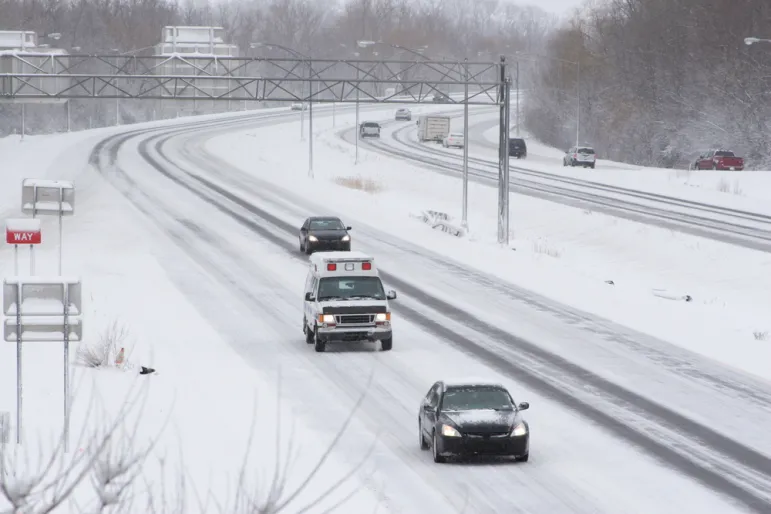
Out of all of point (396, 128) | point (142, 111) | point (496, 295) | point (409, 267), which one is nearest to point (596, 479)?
point (496, 295)

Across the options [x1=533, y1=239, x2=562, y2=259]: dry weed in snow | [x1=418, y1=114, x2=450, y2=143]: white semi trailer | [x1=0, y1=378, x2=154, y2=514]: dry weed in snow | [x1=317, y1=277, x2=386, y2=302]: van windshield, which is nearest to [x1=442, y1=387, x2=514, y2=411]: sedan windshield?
[x1=0, y1=378, x2=154, y2=514]: dry weed in snow

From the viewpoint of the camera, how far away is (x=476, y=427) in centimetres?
1952

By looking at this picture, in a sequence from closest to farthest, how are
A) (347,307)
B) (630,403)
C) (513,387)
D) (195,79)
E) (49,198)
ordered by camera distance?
(630,403), (513,387), (347,307), (49,198), (195,79)

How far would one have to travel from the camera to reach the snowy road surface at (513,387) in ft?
60.7

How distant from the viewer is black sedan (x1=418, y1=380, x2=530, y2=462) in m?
19.5

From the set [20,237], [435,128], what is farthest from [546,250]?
[435,128]

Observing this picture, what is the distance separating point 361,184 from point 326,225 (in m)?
28.2

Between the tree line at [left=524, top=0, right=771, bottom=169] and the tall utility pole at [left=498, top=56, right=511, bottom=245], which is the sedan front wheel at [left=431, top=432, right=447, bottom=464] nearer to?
the tall utility pole at [left=498, top=56, right=511, bottom=245]

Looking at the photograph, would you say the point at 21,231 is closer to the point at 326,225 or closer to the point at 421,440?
the point at 421,440

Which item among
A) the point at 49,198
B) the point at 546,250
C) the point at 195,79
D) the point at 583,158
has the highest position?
the point at 195,79

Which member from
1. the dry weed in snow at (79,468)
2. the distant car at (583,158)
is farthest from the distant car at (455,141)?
the dry weed in snow at (79,468)

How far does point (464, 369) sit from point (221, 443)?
8.39 meters

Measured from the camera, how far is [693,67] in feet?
364

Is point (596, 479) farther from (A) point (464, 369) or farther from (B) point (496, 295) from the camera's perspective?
(B) point (496, 295)
